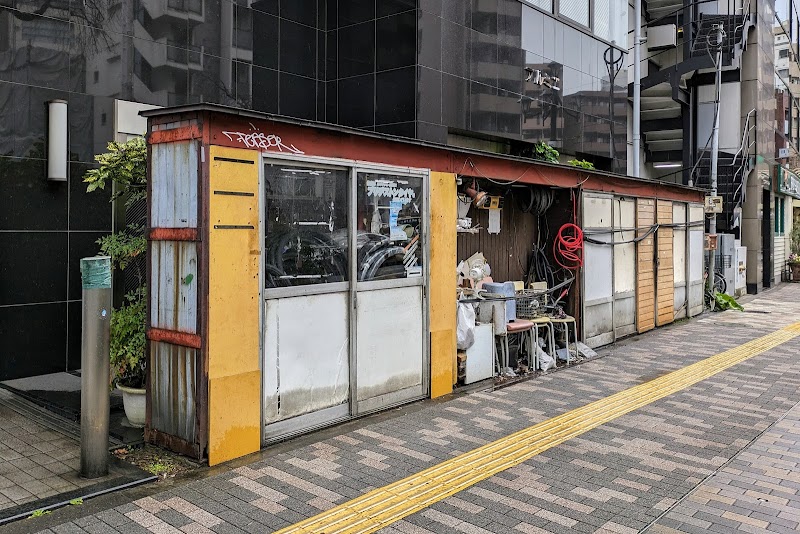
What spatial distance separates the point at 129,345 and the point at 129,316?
0.94 ft

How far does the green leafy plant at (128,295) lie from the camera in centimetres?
A: 649

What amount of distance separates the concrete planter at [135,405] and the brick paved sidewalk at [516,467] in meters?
1.35

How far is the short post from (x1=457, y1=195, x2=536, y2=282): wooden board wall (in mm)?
5561

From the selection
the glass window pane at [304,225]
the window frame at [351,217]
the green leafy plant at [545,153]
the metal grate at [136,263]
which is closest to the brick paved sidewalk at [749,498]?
the window frame at [351,217]

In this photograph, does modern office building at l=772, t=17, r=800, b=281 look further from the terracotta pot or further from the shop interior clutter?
the shop interior clutter

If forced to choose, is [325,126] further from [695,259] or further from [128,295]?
[695,259]

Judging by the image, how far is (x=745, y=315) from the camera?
53.5 ft

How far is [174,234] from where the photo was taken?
19.4 feet

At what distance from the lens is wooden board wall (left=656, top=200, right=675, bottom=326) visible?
13.7m


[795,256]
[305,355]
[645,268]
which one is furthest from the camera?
[795,256]

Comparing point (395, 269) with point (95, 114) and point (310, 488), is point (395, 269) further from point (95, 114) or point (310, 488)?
point (95, 114)

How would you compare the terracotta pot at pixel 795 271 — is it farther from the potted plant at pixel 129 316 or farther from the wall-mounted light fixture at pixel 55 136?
the wall-mounted light fixture at pixel 55 136

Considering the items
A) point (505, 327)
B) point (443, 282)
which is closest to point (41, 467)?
point (443, 282)

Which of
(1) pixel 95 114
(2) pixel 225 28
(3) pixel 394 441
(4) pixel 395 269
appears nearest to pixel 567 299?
(4) pixel 395 269
